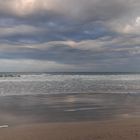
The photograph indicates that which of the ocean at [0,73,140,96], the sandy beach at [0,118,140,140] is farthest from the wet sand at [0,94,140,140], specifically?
the ocean at [0,73,140,96]

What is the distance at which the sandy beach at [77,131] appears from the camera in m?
8.65

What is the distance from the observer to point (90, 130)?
9.60 m

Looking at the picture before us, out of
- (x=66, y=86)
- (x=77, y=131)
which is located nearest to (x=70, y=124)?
(x=77, y=131)

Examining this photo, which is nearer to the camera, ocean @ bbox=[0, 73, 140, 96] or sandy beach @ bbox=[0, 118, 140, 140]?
sandy beach @ bbox=[0, 118, 140, 140]

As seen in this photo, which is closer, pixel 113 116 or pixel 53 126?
pixel 53 126

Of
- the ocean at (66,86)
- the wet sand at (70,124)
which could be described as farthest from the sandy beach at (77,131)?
the ocean at (66,86)

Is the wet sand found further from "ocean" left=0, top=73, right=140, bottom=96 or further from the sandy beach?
"ocean" left=0, top=73, right=140, bottom=96

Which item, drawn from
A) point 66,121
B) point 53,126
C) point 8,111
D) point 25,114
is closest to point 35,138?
point 53,126

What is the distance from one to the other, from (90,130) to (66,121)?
1833 millimetres

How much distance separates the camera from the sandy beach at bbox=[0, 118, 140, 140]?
8.65 m

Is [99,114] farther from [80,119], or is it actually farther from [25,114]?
[25,114]

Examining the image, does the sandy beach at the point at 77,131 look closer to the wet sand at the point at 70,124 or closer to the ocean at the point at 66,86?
the wet sand at the point at 70,124

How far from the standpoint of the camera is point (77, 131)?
9.44 m

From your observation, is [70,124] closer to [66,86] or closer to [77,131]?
Result: [77,131]
